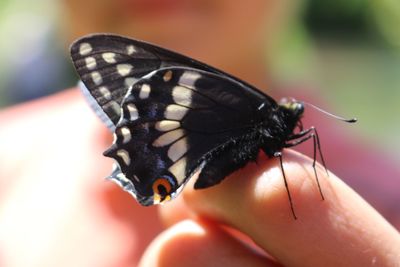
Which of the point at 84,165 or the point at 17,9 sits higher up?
the point at 84,165

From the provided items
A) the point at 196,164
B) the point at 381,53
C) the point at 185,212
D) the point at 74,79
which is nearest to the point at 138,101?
the point at 196,164

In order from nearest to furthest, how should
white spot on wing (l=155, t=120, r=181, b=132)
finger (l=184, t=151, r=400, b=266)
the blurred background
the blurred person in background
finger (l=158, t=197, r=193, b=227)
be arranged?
finger (l=184, t=151, r=400, b=266), white spot on wing (l=155, t=120, r=181, b=132), finger (l=158, t=197, r=193, b=227), the blurred person in background, the blurred background

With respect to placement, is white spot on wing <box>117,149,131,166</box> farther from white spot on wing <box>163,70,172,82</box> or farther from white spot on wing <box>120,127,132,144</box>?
white spot on wing <box>163,70,172,82</box>

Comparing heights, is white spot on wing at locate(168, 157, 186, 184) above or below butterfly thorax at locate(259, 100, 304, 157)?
below

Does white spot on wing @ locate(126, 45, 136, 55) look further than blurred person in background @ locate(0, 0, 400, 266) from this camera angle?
No

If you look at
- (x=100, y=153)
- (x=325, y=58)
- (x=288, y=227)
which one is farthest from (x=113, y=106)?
(x=325, y=58)

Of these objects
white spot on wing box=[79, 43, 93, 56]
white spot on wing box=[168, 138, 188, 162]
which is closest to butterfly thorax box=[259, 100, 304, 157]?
white spot on wing box=[168, 138, 188, 162]

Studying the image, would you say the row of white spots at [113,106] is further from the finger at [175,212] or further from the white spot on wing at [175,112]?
the finger at [175,212]

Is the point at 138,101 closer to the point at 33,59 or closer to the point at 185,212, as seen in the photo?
the point at 185,212
